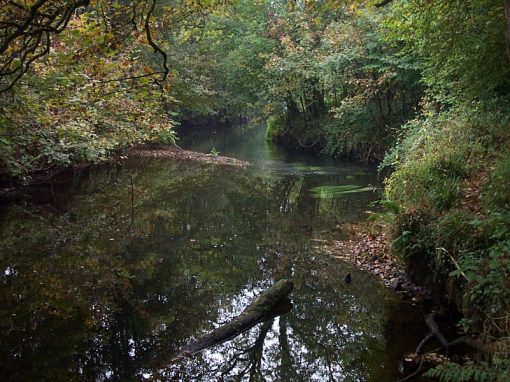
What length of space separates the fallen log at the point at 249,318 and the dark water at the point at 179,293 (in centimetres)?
13

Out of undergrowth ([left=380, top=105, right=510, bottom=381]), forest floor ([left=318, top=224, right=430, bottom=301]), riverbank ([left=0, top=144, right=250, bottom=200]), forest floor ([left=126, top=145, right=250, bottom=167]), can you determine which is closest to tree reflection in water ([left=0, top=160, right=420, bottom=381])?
forest floor ([left=318, top=224, right=430, bottom=301])

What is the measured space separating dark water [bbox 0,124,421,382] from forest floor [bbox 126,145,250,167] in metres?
10.2

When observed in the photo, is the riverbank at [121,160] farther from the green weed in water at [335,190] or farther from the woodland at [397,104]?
the green weed in water at [335,190]

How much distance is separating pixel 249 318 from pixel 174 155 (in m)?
21.5

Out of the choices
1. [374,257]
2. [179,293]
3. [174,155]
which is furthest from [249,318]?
[174,155]

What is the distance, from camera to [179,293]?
7648 millimetres

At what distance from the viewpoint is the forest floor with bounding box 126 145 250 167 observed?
25266 millimetres

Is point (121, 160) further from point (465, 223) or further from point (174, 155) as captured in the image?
point (465, 223)

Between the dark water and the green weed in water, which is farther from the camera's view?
the green weed in water

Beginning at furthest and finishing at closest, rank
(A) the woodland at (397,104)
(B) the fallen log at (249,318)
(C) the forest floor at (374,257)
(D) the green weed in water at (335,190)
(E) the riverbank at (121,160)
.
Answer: (D) the green weed in water at (335,190), (E) the riverbank at (121,160), (C) the forest floor at (374,257), (B) the fallen log at (249,318), (A) the woodland at (397,104)

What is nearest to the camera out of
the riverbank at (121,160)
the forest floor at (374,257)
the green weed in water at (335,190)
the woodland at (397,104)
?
the woodland at (397,104)

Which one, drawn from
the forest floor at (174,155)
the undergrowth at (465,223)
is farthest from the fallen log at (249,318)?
the forest floor at (174,155)

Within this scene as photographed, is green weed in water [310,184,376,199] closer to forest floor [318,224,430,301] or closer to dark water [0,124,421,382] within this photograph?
dark water [0,124,421,382]

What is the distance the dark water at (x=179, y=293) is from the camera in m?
5.47
